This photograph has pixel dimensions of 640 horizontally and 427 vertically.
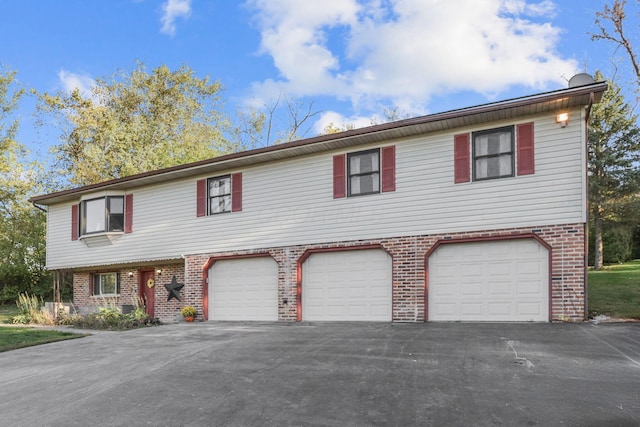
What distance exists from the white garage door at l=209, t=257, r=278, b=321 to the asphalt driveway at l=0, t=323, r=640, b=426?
3924 mm

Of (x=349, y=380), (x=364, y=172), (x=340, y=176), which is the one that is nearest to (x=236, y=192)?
(x=340, y=176)

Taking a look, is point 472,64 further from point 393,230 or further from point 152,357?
point 152,357

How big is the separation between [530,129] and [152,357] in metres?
9.11

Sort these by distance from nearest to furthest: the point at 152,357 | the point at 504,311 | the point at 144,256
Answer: the point at 152,357
the point at 504,311
the point at 144,256

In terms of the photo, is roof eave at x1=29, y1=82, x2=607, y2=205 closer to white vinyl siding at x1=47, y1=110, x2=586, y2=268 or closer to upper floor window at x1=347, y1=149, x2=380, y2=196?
white vinyl siding at x1=47, y1=110, x2=586, y2=268

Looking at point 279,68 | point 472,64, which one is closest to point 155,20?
point 279,68

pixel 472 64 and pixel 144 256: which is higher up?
pixel 472 64

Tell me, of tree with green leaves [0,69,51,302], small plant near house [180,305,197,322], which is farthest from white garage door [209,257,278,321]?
tree with green leaves [0,69,51,302]

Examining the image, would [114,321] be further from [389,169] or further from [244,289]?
[389,169]

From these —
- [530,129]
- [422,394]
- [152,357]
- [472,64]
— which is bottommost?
[152,357]

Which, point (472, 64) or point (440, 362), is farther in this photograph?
point (472, 64)

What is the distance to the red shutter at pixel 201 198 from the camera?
1473 cm

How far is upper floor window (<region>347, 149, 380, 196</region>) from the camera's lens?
12.0 meters

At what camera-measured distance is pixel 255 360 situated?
292 inches
